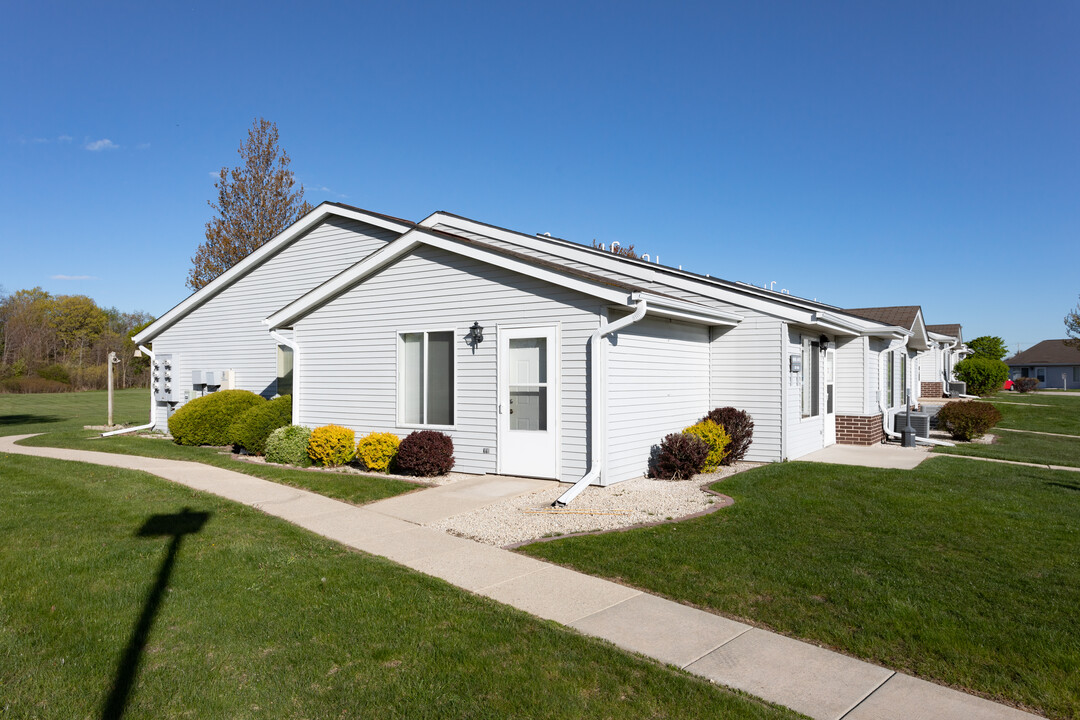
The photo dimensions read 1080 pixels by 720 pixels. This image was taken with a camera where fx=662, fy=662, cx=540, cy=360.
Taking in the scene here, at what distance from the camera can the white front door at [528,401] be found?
32.0 ft

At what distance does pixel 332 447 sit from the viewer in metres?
11.2

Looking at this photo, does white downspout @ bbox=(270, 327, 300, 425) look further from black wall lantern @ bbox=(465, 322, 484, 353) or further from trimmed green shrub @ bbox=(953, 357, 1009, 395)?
trimmed green shrub @ bbox=(953, 357, 1009, 395)

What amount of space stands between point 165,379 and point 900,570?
18.0 m

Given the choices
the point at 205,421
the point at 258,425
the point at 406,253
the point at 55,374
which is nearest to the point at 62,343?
the point at 55,374

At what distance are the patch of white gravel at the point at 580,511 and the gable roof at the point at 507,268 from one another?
2597mm

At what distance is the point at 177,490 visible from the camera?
29.5 ft

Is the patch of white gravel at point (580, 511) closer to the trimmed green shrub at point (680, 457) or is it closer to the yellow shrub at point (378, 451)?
the trimmed green shrub at point (680, 457)

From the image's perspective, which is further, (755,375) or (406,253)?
(755,375)

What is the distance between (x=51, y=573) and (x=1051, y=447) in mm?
17665

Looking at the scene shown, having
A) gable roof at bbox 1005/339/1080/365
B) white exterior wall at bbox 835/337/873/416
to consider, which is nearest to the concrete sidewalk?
white exterior wall at bbox 835/337/873/416

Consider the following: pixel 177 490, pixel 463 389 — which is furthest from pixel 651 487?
pixel 177 490

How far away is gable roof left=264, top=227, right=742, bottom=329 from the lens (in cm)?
915

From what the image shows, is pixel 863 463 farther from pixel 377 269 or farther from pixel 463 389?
pixel 377 269

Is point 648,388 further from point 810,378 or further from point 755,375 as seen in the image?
point 810,378
